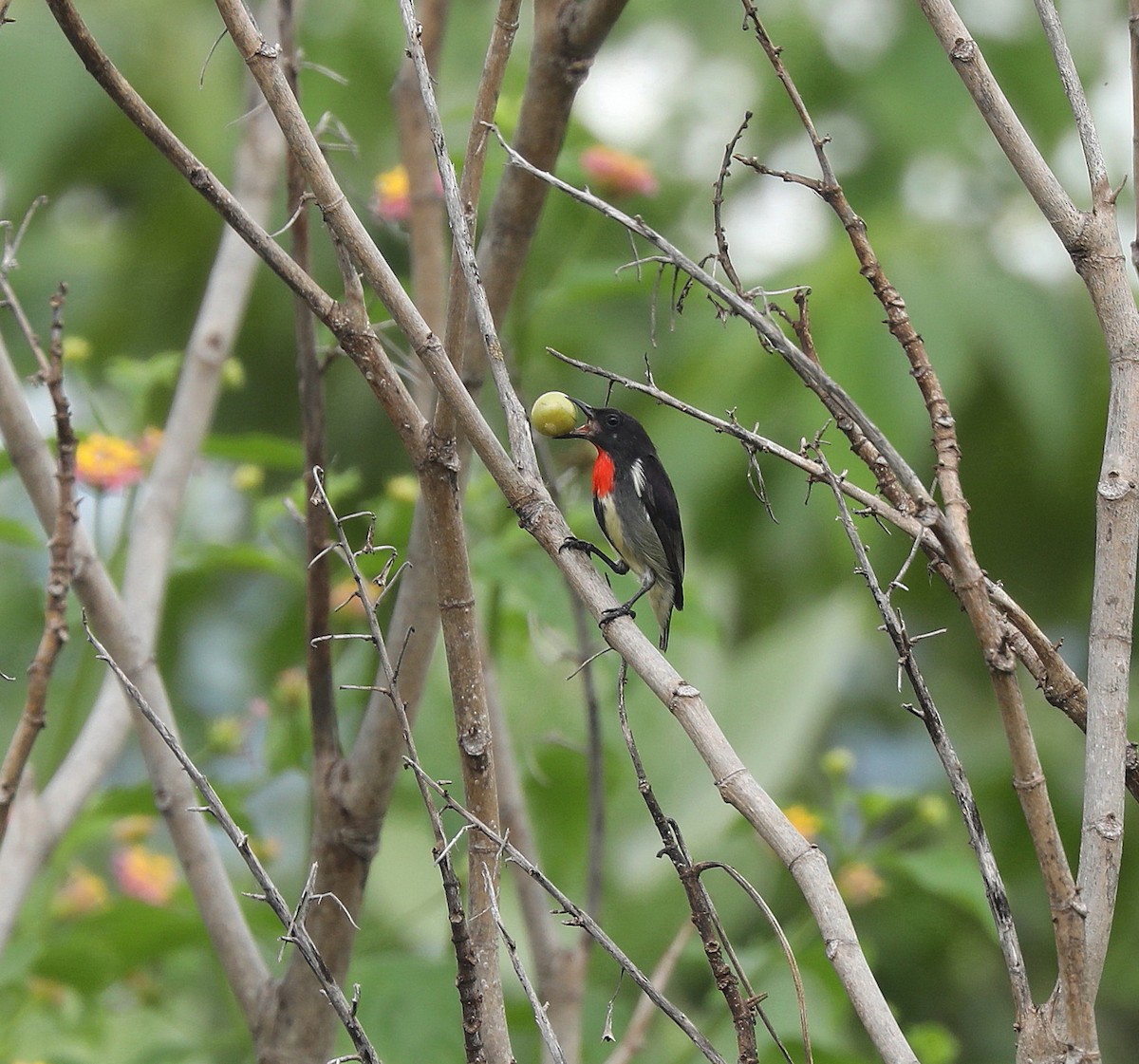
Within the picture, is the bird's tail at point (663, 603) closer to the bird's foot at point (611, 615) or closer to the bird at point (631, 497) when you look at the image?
the bird at point (631, 497)

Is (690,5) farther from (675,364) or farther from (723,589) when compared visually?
(723,589)

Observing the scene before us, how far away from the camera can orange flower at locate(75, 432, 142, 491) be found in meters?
2.68

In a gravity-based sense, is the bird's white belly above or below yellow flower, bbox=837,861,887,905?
above

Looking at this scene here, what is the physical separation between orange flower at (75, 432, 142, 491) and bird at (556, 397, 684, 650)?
95 centimetres

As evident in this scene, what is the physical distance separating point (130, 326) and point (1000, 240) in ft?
12.6

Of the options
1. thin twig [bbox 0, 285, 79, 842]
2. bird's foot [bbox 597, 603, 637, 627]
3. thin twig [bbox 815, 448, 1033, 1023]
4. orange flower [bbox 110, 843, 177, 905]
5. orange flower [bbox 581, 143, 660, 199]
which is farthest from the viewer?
orange flower [bbox 110, 843, 177, 905]

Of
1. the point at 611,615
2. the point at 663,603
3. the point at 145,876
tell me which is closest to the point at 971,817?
the point at 611,615

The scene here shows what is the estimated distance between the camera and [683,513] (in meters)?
4.80

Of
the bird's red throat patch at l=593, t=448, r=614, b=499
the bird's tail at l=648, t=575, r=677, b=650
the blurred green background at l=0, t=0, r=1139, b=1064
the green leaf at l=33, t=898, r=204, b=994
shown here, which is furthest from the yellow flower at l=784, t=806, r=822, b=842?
the green leaf at l=33, t=898, r=204, b=994

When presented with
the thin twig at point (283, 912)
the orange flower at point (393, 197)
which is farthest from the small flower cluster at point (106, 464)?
the thin twig at point (283, 912)

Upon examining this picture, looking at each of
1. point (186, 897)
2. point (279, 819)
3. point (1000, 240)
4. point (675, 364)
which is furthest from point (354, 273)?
point (1000, 240)

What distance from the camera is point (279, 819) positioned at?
4.50 meters

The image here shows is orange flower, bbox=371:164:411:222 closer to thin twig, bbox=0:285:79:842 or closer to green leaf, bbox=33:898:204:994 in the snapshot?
thin twig, bbox=0:285:79:842

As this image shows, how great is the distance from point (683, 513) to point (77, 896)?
2.42 m
